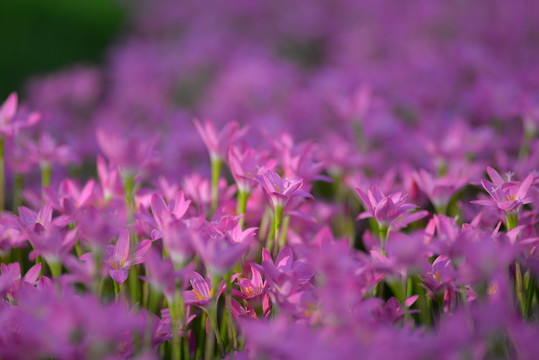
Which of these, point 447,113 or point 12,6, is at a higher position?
point 12,6

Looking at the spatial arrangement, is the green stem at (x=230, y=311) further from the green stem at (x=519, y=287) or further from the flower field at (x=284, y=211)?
the green stem at (x=519, y=287)

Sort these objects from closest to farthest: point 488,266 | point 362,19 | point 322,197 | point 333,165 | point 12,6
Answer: point 488,266
point 333,165
point 322,197
point 12,6
point 362,19

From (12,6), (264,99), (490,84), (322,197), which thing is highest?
(12,6)

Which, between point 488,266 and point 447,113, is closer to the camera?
point 488,266

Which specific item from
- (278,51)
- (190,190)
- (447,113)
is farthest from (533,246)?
(278,51)

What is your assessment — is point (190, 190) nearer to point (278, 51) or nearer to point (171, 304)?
point (171, 304)

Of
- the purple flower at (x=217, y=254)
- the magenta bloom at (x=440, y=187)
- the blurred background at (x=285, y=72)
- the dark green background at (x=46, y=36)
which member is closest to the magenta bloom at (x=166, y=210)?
the purple flower at (x=217, y=254)

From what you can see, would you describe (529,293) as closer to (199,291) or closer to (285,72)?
(199,291)
